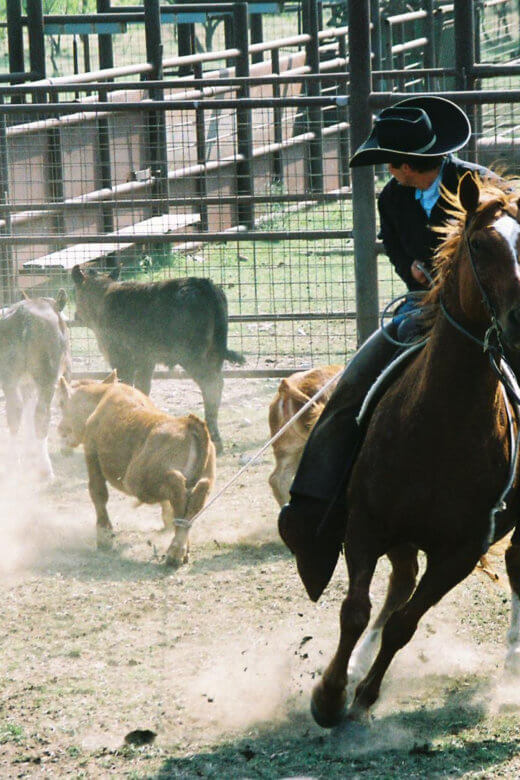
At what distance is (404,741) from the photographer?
5.23 metres

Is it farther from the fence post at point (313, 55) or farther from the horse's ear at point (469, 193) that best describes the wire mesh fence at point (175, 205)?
the horse's ear at point (469, 193)

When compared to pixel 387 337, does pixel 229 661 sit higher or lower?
lower

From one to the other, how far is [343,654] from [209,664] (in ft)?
3.97

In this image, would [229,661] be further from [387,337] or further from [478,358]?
[478,358]

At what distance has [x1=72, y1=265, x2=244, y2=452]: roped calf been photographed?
35.1 ft

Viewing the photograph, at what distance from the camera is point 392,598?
6.16 m

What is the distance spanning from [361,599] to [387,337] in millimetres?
1259

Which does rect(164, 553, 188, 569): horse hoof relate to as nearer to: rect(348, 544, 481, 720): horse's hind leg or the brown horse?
the brown horse

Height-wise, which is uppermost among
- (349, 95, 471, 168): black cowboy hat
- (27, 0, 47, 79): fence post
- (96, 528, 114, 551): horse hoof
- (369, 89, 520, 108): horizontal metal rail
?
(27, 0, 47, 79): fence post

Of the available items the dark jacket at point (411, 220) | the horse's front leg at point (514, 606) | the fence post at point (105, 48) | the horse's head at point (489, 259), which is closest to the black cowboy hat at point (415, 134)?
the dark jacket at point (411, 220)

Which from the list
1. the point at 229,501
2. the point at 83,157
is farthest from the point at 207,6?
the point at 229,501

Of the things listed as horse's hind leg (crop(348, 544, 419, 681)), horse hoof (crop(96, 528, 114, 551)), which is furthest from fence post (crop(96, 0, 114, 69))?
horse's hind leg (crop(348, 544, 419, 681))

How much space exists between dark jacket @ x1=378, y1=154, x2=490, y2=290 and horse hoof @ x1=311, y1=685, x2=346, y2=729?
208 centimetres

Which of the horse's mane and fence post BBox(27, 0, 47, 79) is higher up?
fence post BBox(27, 0, 47, 79)
